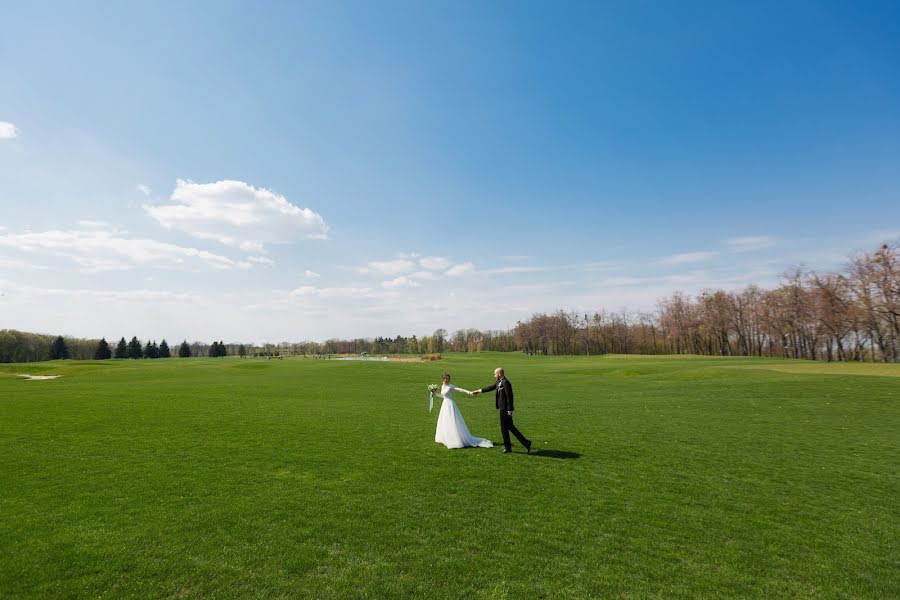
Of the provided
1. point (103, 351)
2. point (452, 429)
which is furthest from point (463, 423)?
point (103, 351)

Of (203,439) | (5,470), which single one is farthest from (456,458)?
(5,470)

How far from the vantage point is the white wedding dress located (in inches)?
615

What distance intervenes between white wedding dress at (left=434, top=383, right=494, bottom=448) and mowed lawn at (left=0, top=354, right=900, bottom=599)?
1.73ft

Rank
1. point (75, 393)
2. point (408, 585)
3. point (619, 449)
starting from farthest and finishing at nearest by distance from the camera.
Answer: point (75, 393) < point (619, 449) < point (408, 585)

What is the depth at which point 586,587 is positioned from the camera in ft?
21.5

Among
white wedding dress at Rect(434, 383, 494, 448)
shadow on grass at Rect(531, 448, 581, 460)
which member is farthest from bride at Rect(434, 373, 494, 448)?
shadow on grass at Rect(531, 448, 581, 460)

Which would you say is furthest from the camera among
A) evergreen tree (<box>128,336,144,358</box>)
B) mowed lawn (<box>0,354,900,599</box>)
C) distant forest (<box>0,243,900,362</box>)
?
evergreen tree (<box>128,336,144,358</box>)

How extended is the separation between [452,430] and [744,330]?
385 ft

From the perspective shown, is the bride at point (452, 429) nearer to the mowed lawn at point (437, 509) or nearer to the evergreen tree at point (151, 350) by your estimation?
the mowed lawn at point (437, 509)

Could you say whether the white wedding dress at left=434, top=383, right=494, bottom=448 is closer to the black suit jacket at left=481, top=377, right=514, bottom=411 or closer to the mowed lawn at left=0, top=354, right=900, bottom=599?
the mowed lawn at left=0, top=354, right=900, bottom=599

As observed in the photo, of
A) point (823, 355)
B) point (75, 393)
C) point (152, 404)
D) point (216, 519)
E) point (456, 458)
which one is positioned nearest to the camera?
point (216, 519)

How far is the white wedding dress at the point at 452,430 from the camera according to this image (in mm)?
15615

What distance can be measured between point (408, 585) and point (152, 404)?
2508 cm

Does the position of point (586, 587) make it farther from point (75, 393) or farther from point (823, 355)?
point (823, 355)
